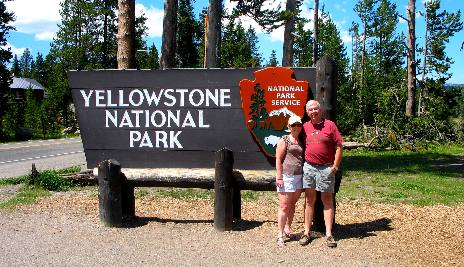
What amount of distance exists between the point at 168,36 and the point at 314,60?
12.9 meters

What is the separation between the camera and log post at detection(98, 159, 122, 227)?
6785 millimetres

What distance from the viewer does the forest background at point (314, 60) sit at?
1911cm

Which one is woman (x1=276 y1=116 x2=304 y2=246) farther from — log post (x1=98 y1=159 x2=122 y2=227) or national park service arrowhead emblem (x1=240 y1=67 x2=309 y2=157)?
log post (x1=98 y1=159 x2=122 y2=227)

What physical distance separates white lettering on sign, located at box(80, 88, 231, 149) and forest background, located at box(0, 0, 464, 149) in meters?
3.59

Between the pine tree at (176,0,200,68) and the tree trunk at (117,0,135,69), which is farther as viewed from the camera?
the pine tree at (176,0,200,68)

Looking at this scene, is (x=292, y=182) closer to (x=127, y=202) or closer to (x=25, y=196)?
(x=127, y=202)

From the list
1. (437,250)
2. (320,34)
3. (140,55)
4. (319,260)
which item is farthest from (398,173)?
(140,55)

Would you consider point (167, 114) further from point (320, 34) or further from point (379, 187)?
point (320, 34)

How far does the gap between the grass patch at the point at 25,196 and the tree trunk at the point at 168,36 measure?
4793mm

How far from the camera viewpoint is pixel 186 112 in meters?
6.85

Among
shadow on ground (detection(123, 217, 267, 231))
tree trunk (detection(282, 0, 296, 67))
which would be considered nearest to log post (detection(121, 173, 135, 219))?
shadow on ground (detection(123, 217, 267, 231))

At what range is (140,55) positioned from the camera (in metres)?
63.9

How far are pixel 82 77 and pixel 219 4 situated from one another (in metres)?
9.36

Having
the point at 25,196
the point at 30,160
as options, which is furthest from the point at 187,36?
the point at 25,196
